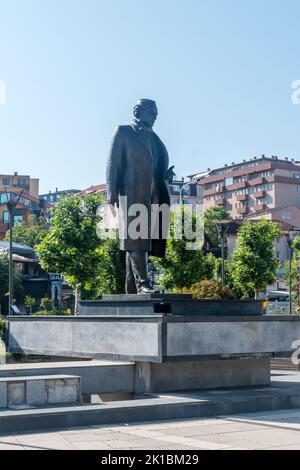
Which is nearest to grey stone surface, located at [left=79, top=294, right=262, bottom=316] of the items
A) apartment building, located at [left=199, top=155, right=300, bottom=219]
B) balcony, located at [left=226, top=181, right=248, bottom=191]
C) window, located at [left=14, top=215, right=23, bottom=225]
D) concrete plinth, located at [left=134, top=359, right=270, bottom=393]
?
concrete plinth, located at [left=134, top=359, right=270, bottom=393]

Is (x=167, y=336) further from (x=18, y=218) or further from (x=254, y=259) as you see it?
(x=18, y=218)

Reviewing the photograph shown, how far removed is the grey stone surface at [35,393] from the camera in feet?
31.6

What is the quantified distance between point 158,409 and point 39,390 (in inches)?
61.2

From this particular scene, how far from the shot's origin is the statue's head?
12.8 meters

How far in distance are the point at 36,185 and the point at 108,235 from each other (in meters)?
89.1

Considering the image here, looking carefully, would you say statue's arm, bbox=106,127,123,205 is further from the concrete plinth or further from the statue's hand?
the concrete plinth

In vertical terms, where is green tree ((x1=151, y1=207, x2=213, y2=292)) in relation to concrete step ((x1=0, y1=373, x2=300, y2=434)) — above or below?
above

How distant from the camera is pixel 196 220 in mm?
45156

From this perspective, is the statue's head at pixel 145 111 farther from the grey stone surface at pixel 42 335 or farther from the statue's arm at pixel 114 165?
the grey stone surface at pixel 42 335

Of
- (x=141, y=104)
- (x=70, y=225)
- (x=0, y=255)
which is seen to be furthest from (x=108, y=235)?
(x=141, y=104)

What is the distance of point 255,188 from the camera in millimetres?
112562

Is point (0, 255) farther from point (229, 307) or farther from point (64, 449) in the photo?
point (64, 449)

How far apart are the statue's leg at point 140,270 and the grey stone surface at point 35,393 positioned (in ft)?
9.90

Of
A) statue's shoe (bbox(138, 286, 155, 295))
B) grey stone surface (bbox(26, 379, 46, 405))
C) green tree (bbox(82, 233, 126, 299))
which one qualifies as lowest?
grey stone surface (bbox(26, 379, 46, 405))
